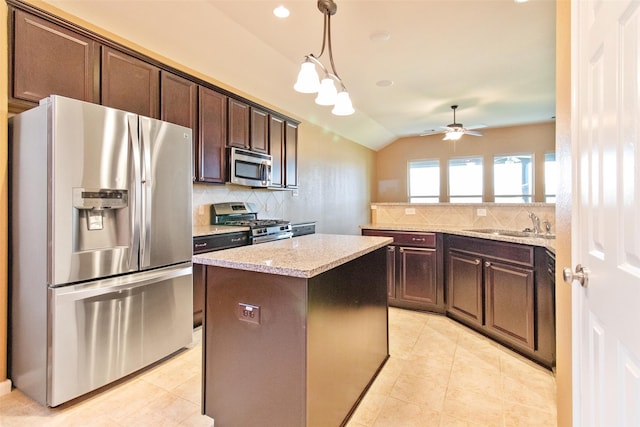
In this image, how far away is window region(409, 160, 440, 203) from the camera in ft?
23.9

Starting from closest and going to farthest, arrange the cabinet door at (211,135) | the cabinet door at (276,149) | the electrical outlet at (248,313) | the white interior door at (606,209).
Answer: the white interior door at (606,209)
the electrical outlet at (248,313)
the cabinet door at (211,135)
the cabinet door at (276,149)

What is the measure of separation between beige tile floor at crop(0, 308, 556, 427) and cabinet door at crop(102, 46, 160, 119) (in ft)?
6.35

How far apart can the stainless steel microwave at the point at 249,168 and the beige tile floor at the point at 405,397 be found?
1.78 metres

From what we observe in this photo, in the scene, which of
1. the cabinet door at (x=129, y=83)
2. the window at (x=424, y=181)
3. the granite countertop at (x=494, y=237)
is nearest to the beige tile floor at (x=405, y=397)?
the granite countertop at (x=494, y=237)

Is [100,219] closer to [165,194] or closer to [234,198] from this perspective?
[165,194]

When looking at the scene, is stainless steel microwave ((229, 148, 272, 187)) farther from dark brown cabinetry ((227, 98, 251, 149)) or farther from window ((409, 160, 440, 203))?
window ((409, 160, 440, 203))

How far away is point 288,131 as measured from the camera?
4.33 metres

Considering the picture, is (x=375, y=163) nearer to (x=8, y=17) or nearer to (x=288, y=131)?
(x=288, y=131)

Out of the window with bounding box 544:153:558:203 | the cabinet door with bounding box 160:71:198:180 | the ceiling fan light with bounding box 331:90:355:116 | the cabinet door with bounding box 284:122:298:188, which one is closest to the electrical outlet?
the ceiling fan light with bounding box 331:90:355:116

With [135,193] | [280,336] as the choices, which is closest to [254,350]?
[280,336]

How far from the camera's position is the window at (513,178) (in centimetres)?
643

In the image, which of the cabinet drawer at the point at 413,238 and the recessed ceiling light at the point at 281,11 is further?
the cabinet drawer at the point at 413,238

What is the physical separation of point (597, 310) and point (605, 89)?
0.64 meters

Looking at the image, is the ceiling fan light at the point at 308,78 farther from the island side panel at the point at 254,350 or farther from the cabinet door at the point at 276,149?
the cabinet door at the point at 276,149
